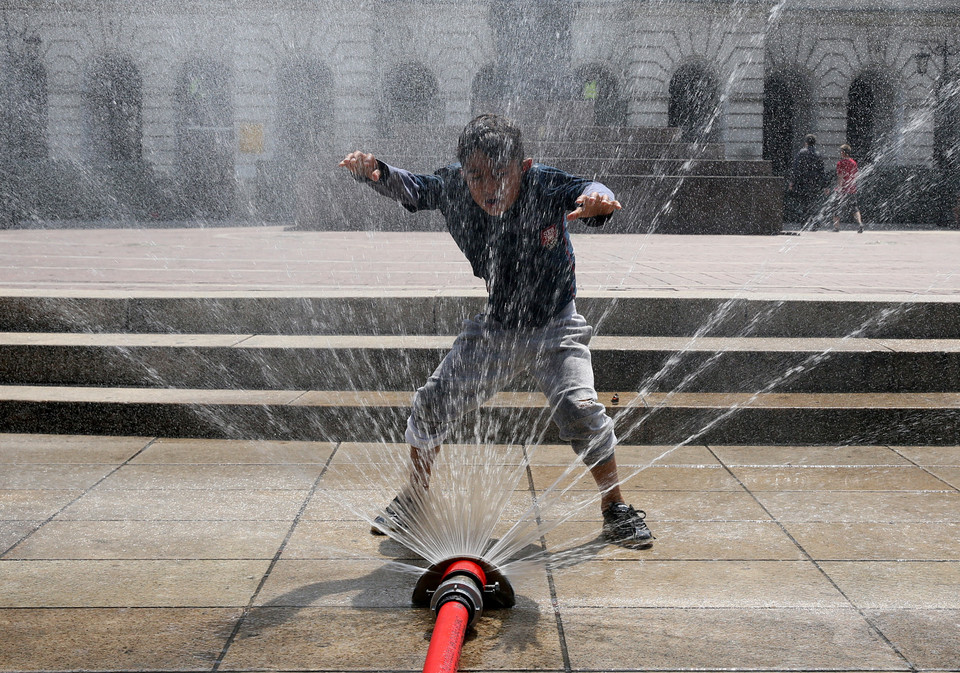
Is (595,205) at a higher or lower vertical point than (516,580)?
higher

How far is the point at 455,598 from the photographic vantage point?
2.59 metres

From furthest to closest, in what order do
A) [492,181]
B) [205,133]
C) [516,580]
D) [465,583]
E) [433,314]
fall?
[205,133]
[433,314]
[492,181]
[516,580]
[465,583]

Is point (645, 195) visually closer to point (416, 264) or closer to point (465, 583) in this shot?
point (416, 264)

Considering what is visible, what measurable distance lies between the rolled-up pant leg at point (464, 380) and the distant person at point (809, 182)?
61.1ft

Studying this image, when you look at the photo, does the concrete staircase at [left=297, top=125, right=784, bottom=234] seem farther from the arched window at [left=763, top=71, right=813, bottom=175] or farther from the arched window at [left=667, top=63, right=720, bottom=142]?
the arched window at [left=763, top=71, right=813, bottom=175]

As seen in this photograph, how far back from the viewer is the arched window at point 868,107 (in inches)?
1153

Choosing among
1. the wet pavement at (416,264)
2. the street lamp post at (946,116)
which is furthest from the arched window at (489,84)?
the wet pavement at (416,264)

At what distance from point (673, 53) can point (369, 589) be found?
26877mm

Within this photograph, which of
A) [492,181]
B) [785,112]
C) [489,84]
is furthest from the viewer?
[785,112]

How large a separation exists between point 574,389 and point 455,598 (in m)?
1.03

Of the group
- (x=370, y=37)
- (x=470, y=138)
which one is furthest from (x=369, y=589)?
(x=370, y=37)

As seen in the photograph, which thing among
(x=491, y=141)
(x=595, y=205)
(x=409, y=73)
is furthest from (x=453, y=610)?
(x=409, y=73)

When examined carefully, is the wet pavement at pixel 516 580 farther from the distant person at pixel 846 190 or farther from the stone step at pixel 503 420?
the distant person at pixel 846 190

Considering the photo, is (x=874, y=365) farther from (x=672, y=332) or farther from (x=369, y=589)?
(x=369, y=589)
